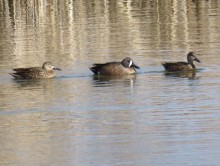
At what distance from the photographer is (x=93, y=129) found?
1487 centimetres

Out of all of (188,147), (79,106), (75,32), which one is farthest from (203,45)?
(188,147)

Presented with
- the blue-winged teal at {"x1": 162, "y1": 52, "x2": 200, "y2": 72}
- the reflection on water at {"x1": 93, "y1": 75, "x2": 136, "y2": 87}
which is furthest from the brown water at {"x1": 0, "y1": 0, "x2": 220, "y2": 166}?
the blue-winged teal at {"x1": 162, "y1": 52, "x2": 200, "y2": 72}

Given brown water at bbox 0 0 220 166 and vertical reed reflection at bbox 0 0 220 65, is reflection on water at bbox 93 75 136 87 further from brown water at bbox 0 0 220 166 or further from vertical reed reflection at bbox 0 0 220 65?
vertical reed reflection at bbox 0 0 220 65

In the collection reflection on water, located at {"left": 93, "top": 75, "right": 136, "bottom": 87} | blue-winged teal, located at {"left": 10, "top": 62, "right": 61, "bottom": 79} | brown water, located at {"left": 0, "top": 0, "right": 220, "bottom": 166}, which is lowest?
reflection on water, located at {"left": 93, "top": 75, "right": 136, "bottom": 87}

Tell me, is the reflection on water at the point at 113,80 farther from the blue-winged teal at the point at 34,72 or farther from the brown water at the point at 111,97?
the blue-winged teal at the point at 34,72

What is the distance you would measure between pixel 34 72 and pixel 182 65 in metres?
2.95

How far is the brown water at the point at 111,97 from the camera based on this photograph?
43.7 feet

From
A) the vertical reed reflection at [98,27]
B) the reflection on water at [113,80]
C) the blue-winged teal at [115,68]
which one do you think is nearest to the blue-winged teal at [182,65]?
the blue-winged teal at [115,68]

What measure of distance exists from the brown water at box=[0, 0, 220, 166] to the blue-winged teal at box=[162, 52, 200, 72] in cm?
19

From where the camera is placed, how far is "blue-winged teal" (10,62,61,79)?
20922 mm

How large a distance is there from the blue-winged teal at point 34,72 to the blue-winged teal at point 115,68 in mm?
832

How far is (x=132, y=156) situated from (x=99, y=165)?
60 cm

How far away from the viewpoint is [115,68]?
21453 millimetres

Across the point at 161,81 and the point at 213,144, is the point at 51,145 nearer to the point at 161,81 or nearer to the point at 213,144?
the point at 213,144
